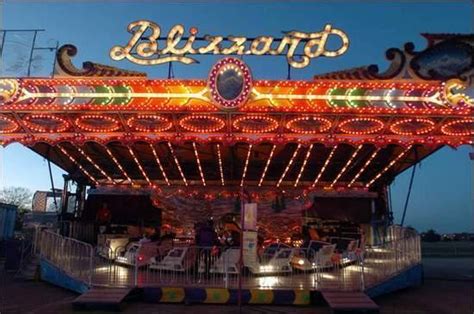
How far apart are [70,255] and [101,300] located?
269 cm

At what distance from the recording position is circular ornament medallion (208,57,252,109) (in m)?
11.3

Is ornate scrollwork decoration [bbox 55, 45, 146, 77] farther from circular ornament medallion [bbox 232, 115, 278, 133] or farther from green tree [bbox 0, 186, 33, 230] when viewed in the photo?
green tree [bbox 0, 186, 33, 230]

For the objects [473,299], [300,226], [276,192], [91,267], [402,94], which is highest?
[402,94]

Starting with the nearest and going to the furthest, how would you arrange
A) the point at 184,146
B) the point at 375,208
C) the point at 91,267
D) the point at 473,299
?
1. the point at 91,267
2. the point at 473,299
3. the point at 184,146
4. the point at 375,208

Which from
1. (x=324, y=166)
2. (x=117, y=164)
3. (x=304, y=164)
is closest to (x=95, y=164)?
(x=117, y=164)

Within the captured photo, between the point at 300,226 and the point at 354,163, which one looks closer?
the point at 354,163

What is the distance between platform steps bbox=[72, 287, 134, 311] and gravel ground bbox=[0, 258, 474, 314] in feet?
0.84

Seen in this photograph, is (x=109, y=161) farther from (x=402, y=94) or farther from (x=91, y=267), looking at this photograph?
(x=402, y=94)

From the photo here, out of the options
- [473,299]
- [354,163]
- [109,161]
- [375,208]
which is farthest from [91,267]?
[375,208]

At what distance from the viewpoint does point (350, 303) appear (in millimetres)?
9133

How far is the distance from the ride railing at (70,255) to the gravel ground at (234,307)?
586 mm

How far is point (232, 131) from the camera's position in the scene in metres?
12.7

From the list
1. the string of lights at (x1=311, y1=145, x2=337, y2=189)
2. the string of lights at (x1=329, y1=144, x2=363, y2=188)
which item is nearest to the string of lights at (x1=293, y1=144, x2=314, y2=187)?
the string of lights at (x1=311, y1=145, x2=337, y2=189)

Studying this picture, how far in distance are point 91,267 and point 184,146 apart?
6.06 m
